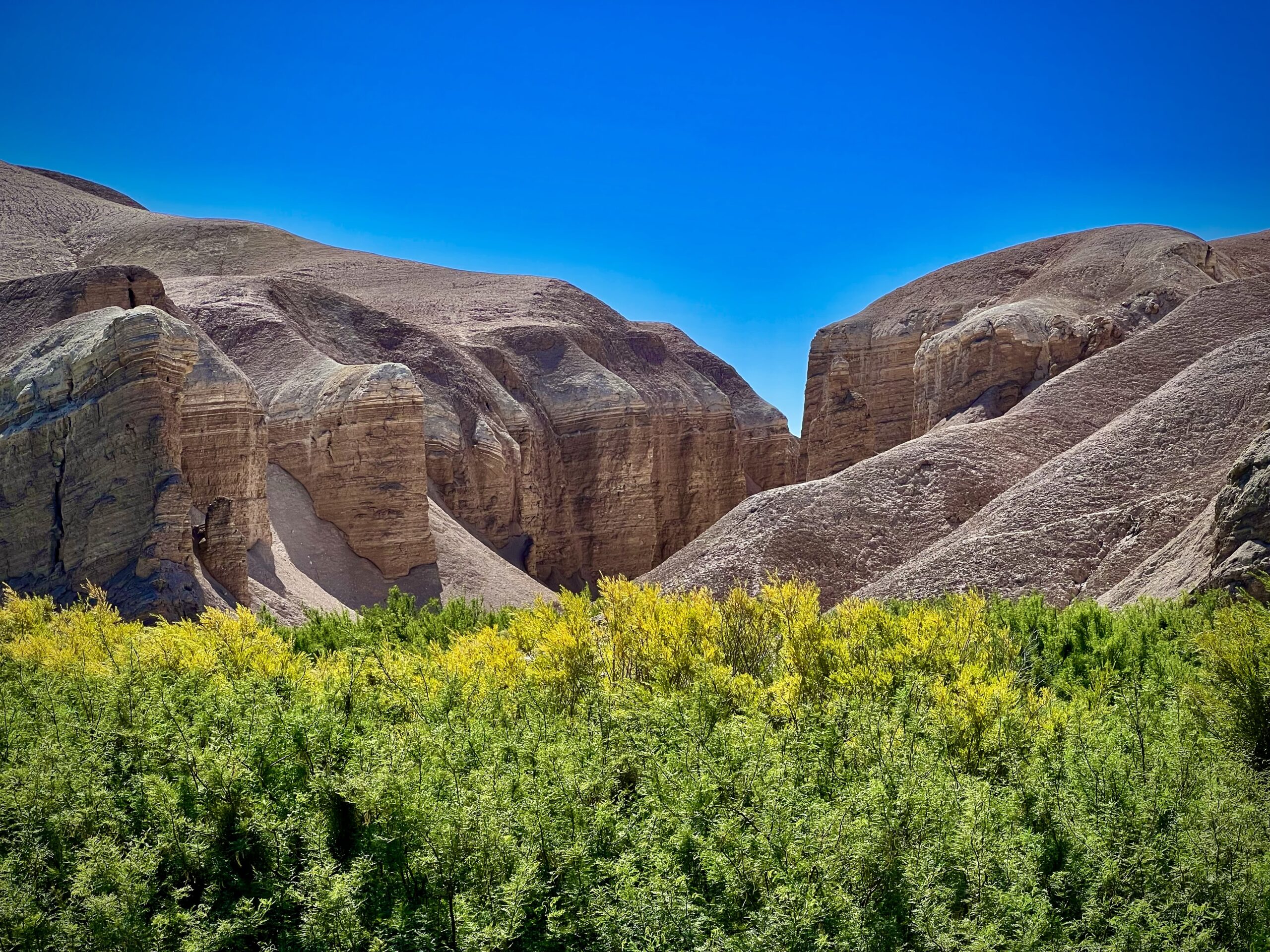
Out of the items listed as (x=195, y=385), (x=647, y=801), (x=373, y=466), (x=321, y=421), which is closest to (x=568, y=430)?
(x=373, y=466)

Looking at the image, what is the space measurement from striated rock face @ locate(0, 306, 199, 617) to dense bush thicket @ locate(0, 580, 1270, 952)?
384 inches

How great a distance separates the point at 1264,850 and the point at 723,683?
411 cm

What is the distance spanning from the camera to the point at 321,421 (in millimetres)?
30562

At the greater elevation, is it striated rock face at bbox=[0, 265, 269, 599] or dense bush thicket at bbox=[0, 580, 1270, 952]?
striated rock face at bbox=[0, 265, 269, 599]

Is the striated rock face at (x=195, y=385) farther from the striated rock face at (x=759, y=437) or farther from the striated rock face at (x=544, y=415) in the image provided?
the striated rock face at (x=759, y=437)

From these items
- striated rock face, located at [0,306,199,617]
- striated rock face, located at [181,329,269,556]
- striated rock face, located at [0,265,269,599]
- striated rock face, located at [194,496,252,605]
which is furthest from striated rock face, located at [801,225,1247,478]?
striated rock face, located at [0,306,199,617]

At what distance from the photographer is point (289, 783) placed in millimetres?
7129

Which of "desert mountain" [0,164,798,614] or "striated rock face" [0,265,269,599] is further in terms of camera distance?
"striated rock face" [0,265,269,599]

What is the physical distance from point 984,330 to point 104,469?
25855 mm

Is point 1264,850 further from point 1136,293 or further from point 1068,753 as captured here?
point 1136,293

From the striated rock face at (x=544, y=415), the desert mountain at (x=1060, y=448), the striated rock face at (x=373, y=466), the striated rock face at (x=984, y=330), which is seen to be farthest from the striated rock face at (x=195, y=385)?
the striated rock face at (x=984, y=330)

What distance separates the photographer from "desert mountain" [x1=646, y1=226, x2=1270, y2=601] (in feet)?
61.4

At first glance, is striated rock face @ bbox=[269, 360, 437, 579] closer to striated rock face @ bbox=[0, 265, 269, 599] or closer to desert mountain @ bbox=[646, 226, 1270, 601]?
striated rock face @ bbox=[0, 265, 269, 599]

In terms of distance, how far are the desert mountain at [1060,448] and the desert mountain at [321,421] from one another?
8794 mm
